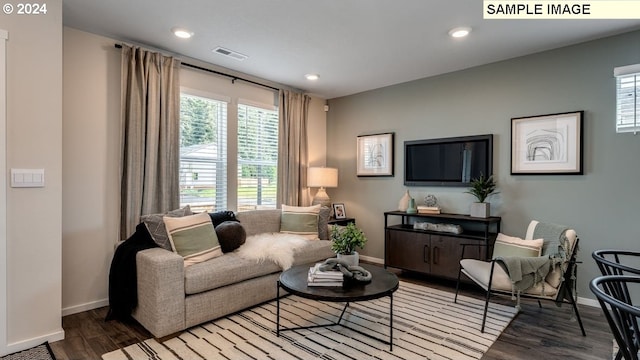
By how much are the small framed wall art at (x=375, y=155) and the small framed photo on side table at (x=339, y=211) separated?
0.56m

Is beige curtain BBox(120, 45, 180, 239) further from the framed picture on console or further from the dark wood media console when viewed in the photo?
the framed picture on console

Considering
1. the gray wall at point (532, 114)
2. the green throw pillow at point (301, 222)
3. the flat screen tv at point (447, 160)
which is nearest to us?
the gray wall at point (532, 114)

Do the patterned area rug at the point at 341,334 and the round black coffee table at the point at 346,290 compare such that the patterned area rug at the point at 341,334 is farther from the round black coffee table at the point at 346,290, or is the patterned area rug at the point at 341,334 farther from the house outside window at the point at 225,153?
the house outside window at the point at 225,153

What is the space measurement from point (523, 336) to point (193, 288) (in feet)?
8.38

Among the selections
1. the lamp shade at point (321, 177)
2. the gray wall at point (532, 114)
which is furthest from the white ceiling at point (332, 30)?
the lamp shade at point (321, 177)

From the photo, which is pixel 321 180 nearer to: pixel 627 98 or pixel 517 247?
pixel 517 247

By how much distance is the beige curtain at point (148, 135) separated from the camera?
10.3 ft

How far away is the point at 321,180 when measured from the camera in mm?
4750

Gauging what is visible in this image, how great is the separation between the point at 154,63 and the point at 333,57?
182 cm

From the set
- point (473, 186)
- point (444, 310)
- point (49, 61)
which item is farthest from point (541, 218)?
point (49, 61)

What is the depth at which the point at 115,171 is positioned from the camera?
316 cm

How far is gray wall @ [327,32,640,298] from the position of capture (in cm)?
305

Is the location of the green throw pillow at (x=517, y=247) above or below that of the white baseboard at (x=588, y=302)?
above

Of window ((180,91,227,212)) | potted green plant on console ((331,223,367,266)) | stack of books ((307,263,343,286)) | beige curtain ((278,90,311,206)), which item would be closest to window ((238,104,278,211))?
beige curtain ((278,90,311,206))
